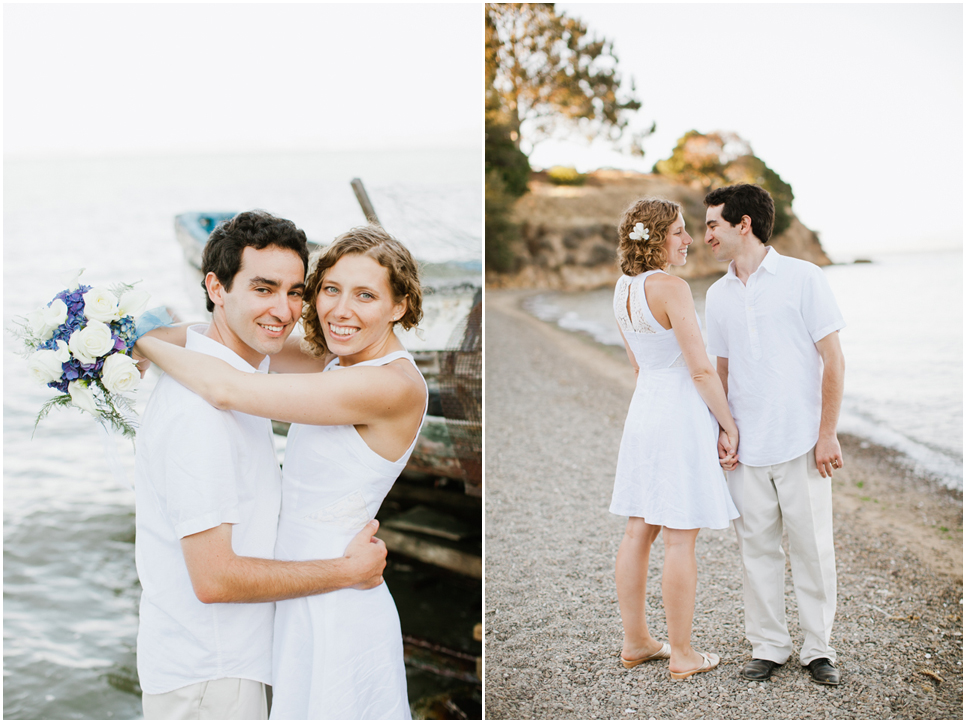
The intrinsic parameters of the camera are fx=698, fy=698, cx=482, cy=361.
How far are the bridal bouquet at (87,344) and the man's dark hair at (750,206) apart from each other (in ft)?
6.10

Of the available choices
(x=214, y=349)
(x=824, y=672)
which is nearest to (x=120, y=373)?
(x=214, y=349)

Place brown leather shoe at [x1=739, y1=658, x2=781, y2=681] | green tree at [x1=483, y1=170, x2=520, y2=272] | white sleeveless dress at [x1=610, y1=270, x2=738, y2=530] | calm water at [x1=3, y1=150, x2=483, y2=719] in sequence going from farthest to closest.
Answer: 1. green tree at [x1=483, y1=170, x2=520, y2=272]
2. calm water at [x1=3, y1=150, x2=483, y2=719]
3. brown leather shoe at [x1=739, y1=658, x2=781, y2=681]
4. white sleeveless dress at [x1=610, y1=270, x2=738, y2=530]

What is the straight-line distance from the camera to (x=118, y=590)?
607 cm

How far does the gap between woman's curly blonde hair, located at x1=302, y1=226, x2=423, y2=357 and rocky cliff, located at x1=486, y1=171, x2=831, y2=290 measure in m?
15.7

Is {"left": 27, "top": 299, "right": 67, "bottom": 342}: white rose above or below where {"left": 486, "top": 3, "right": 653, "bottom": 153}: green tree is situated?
below

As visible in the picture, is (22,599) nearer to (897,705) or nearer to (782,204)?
(897,705)

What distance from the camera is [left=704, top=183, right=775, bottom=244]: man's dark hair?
2.39 meters

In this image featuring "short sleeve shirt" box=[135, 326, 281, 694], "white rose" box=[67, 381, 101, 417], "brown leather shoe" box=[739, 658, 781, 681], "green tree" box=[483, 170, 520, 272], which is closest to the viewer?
"short sleeve shirt" box=[135, 326, 281, 694]

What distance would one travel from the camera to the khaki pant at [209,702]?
1.76 m

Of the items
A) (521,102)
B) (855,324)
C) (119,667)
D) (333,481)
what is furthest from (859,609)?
(855,324)

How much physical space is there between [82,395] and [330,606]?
0.82 m

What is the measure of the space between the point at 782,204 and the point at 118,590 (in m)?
12.4

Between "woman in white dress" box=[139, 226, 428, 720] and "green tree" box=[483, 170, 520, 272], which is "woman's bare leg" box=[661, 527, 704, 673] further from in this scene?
"green tree" box=[483, 170, 520, 272]

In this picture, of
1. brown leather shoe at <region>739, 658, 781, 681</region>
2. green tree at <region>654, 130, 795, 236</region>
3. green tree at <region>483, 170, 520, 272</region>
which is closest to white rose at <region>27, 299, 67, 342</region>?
brown leather shoe at <region>739, 658, 781, 681</region>
